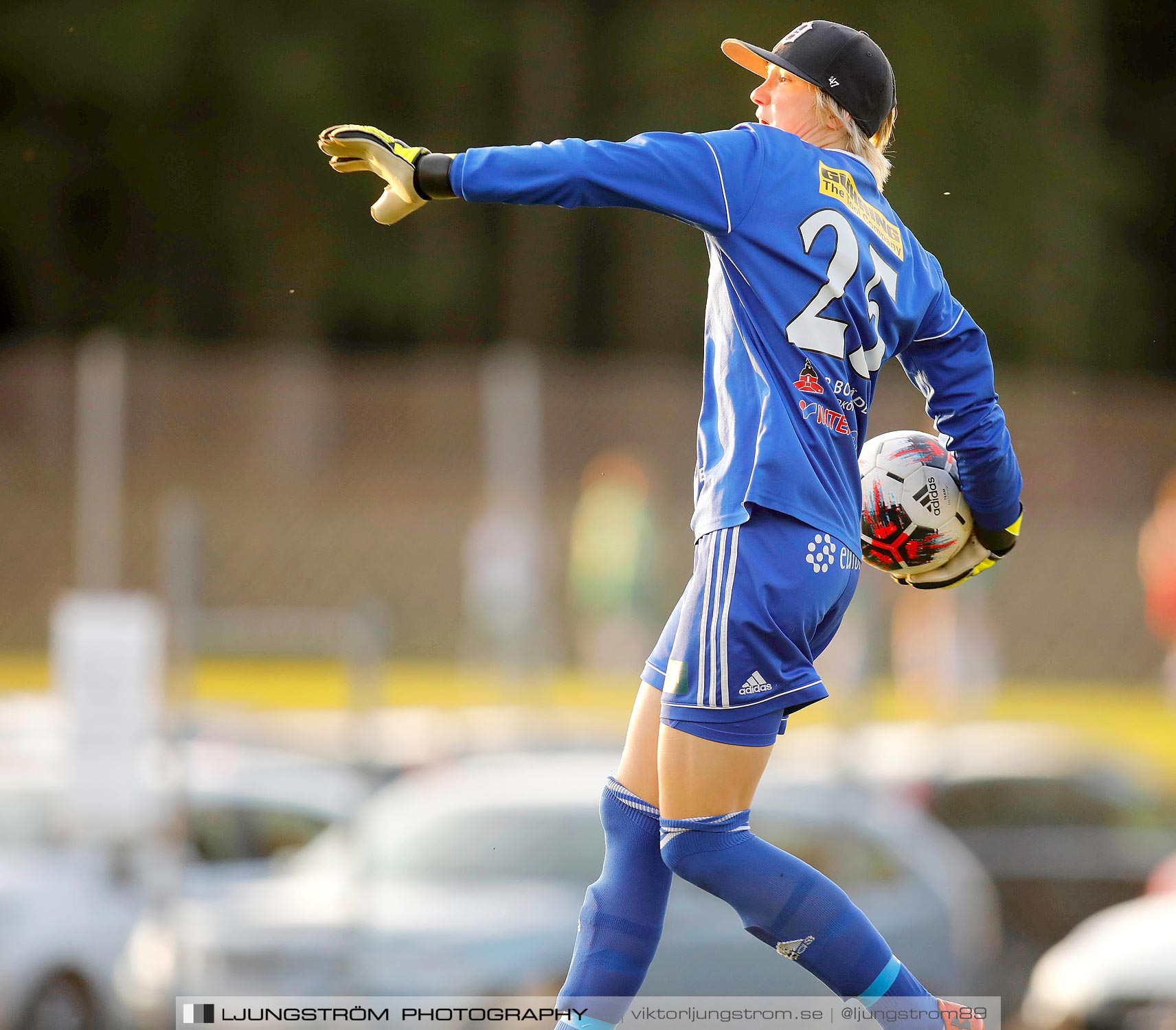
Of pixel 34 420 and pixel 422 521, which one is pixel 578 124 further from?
pixel 34 420

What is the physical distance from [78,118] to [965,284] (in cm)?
1959

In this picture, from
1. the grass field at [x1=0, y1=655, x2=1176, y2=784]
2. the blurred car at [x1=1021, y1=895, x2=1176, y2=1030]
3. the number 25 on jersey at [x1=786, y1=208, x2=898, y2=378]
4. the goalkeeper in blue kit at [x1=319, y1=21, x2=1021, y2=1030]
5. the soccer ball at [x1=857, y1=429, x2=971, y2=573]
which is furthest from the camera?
the grass field at [x1=0, y1=655, x2=1176, y2=784]

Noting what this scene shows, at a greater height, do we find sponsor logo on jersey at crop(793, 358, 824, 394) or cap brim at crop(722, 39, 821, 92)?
cap brim at crop(722, 39, 821, 92)

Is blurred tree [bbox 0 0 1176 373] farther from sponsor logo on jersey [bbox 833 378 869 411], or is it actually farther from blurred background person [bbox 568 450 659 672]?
sponsor logo on jersey [bbox 833 378 869 411]

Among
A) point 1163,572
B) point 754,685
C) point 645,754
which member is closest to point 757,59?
point 754,685

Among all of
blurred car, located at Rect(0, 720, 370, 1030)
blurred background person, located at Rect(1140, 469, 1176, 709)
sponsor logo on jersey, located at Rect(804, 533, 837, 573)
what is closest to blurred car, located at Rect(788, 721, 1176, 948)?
Answer: blurred background person, located at Rect(1140, 469, 1176, 709)

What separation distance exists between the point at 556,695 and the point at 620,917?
42.0 ft

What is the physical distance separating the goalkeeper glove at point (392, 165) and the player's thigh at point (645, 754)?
0.92 meters

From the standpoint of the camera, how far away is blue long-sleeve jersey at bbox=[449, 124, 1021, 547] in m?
2.63

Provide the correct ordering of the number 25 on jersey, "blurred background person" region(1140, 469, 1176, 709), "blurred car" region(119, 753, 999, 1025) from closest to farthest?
the number 25 on jersey < "blurred car" region(119, 753, 999, 1025) < "blurred background person" region(1140, 469, 1176, 709)

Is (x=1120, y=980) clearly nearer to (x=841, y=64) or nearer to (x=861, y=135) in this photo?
(x=861, y=135)

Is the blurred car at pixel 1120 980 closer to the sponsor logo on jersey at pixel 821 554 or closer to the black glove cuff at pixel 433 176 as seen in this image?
the sponsor logo on jersey at pixel 821 554

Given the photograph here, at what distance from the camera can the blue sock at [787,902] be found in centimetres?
281

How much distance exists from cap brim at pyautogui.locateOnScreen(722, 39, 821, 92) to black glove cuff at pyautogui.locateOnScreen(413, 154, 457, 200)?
2.13 feet
